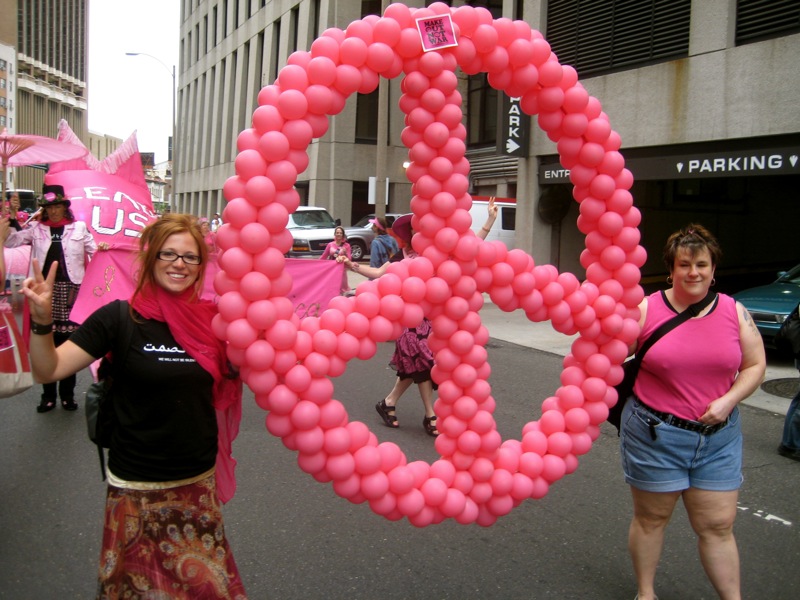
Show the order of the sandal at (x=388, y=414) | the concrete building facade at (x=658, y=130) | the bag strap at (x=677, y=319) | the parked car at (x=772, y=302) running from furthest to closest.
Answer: the concrete building facade at (x=658, y=130), the parked car at (x=772, y=302), the sandal at (x=388, y=414), the bag strap at (x=677, y=319)

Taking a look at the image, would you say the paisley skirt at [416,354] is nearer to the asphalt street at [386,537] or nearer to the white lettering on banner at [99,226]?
the asphalt street at [386,537]

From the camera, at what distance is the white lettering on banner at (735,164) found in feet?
36.9

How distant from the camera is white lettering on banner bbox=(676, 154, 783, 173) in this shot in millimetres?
11258

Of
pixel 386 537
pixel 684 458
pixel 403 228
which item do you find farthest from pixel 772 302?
pixel 684 458

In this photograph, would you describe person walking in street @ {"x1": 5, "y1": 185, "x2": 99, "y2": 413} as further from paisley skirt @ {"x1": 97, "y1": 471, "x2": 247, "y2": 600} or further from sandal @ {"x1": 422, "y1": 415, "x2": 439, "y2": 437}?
paisley skirt @ {"x1": 97, "y1": 471, "x2": 247, "y2": 600}

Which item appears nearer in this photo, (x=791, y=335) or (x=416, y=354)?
(x=791, y=335)

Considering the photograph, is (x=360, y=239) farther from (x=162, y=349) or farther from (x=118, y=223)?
(x=162, y=349)

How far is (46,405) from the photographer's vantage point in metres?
6.55

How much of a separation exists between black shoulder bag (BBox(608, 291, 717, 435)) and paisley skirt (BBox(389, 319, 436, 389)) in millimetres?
2791

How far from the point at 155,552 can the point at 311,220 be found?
22625mm

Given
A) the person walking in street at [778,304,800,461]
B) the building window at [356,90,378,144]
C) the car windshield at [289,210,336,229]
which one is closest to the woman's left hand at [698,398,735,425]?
the person walking in street at [778,304,800,461]

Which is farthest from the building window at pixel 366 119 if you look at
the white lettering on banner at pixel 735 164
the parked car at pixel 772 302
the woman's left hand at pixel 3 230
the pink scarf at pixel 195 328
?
the pink scarf at pixel 195 328

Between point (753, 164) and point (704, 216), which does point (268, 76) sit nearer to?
point (704, 216)

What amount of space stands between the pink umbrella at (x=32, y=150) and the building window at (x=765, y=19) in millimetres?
10507
